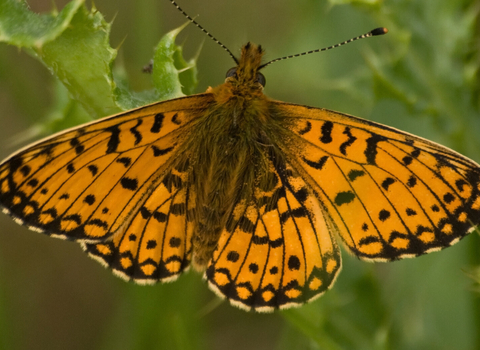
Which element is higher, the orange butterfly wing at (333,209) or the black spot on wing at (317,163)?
the black spot on wing at (317,163)

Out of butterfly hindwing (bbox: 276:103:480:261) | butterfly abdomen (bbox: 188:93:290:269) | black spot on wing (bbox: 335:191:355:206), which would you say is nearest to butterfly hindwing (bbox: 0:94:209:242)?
butterfly abdomen (bbox: 188:93:290:269)

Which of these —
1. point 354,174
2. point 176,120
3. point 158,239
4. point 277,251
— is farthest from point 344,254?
point 176,120

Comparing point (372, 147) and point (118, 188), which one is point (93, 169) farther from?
point (372, 147)

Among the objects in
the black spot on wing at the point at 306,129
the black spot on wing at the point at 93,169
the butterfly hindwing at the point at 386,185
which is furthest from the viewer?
the black spot on wing at the point at 306,129

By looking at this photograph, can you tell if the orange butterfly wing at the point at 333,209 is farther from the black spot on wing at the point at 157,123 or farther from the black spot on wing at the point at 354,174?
the black spot on wing at the point at 157,123

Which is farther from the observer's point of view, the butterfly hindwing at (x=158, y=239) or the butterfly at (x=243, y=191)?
the butterfly hindwing at (x=158, y=239)

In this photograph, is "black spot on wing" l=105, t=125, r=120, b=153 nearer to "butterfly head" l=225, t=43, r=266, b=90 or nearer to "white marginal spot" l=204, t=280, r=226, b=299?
"butterfly head" l=225, t=43, r=266, b=90

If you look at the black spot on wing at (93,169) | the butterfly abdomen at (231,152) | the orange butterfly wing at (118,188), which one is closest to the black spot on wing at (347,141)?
the butterfly abdomen at (231,152)
